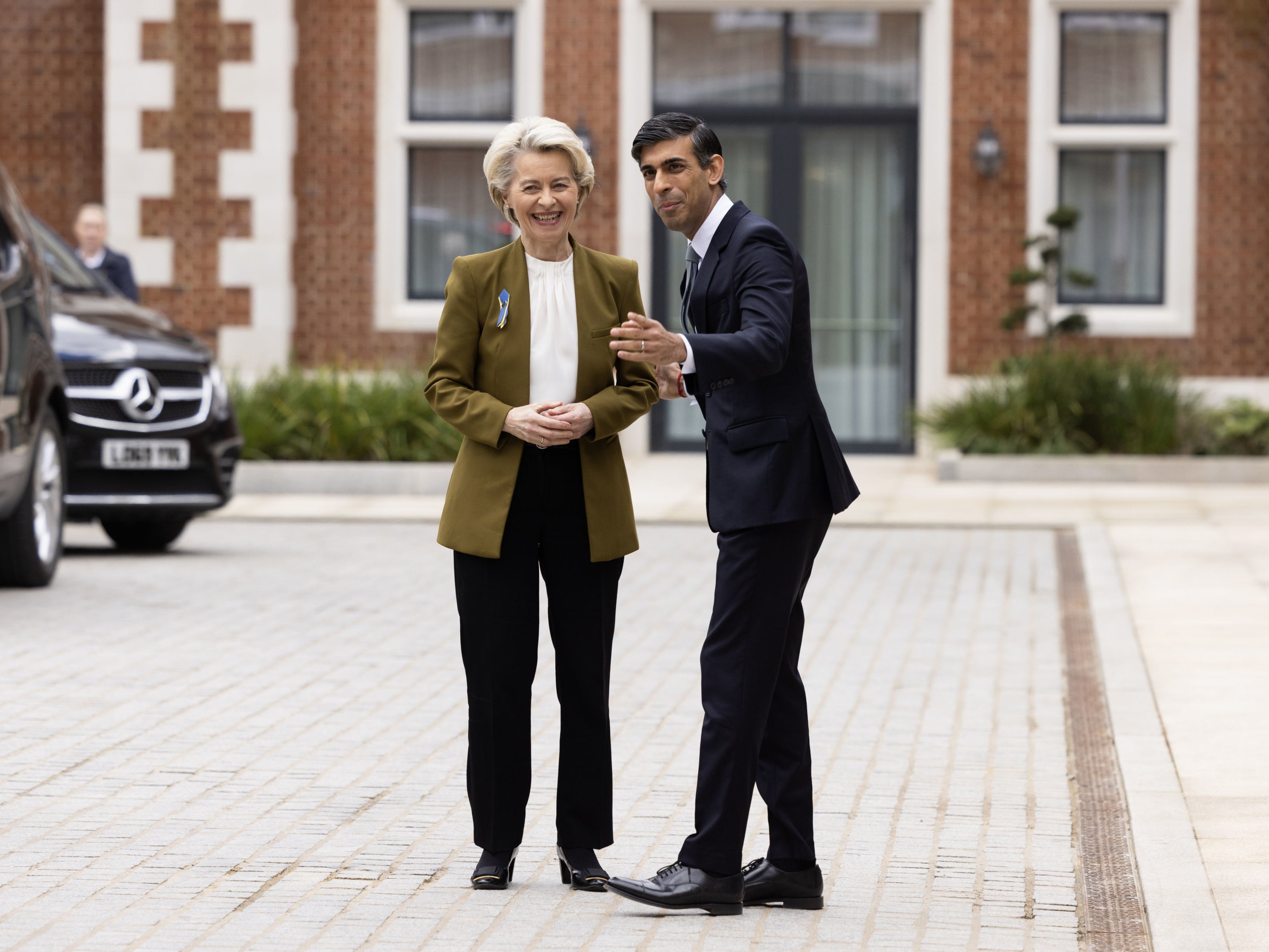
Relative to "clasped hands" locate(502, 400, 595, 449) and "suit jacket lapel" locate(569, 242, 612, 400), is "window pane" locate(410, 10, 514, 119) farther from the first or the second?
"clasped hands" locate(502, 400, 595, 449)

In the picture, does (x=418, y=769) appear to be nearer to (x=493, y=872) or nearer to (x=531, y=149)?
(x=493, y=872)

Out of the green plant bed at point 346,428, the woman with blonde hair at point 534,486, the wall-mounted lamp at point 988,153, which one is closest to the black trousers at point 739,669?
the woman with blonde hair at point 534,486

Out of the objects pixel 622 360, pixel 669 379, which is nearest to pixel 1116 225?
pixel 622 360

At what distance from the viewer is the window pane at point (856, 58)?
774 inches

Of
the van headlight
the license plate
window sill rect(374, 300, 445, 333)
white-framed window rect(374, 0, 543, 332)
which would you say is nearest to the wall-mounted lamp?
white-framed window rect(374, 0, 543, 332)

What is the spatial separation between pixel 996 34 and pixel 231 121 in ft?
23.4

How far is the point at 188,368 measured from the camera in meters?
12.3

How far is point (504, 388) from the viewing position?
4930 mm

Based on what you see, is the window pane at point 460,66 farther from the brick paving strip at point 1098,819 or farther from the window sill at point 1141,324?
the brick paving strip at point 1098,819

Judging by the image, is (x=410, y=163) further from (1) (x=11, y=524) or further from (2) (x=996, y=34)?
(1) (x=11, y=524)

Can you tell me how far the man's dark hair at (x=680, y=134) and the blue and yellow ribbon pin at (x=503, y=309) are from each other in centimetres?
47

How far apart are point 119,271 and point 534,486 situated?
11010 mm

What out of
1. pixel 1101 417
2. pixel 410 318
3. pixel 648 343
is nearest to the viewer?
pixel 648 343

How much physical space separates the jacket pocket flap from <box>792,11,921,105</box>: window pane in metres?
15.6
